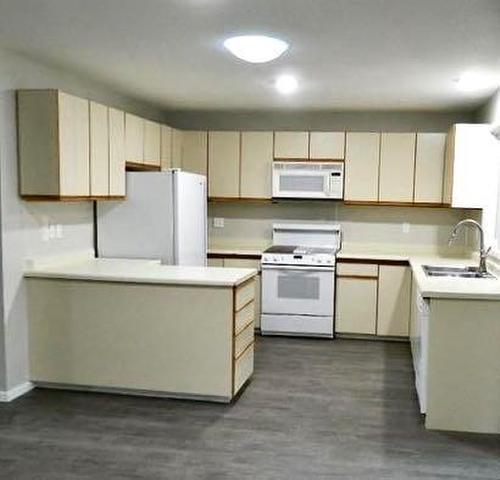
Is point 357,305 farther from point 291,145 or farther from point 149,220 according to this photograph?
point 149,220

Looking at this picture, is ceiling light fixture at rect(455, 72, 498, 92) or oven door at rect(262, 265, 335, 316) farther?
oven door at rect(262, 265, 335, 316)

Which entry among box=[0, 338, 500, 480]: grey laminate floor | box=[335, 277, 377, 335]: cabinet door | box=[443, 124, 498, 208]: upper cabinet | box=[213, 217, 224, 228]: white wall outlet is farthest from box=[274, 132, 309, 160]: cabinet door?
box=[0, 338, 500, 480]: grey laminate floor

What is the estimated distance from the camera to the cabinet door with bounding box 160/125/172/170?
213 inches

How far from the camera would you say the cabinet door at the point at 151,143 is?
5.01m

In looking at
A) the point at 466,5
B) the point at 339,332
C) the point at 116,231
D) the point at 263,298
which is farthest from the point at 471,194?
the point at 116,231

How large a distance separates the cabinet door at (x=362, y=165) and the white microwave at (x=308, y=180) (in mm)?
92

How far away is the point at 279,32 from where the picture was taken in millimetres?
3043

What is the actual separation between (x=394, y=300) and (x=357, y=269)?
1.52 ft

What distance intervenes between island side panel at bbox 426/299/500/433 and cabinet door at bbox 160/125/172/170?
3.06 m

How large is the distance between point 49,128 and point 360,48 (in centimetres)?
203

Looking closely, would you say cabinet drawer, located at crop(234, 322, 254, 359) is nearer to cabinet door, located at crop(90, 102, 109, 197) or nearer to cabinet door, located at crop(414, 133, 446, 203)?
cabinet door, located at crop(90, 102, 109, 197)

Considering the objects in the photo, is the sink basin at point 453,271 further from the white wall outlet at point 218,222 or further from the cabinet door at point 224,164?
the white wall outlet at point 218,222

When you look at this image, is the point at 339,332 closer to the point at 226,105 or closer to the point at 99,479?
the point at 226,105

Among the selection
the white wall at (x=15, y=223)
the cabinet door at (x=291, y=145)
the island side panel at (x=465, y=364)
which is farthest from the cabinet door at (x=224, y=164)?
the island side panel at (x=465, y=364)
